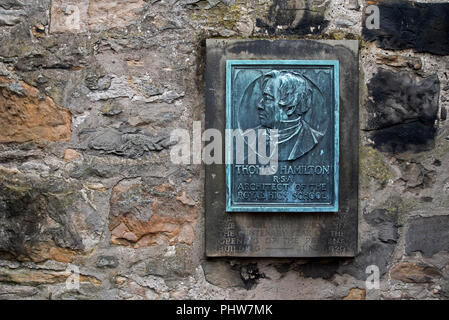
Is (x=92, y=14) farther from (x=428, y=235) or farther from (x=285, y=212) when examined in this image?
(x=428, y=235)

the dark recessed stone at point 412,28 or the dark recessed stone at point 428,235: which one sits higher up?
the dark recessed stone at point 412,28

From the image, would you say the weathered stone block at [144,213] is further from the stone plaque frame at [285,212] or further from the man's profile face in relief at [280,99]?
the man's profile face in relief at [280,99]

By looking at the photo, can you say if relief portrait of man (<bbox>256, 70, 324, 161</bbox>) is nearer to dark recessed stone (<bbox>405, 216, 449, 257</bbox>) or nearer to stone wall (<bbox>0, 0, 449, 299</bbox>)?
stone wall (<bbox>0, 0, 449, 299</bbox>)

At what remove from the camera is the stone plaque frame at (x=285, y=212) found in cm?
246

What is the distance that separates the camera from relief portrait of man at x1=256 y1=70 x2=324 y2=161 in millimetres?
2428

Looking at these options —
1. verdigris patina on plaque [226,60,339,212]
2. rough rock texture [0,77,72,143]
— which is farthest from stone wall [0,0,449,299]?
verdigris patina on plaque [226,60,339,212]

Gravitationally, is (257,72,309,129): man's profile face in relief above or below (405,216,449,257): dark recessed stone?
above

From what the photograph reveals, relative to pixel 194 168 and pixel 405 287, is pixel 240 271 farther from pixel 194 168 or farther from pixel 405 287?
pixel 405 287

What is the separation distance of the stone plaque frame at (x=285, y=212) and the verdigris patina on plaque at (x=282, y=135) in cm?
5

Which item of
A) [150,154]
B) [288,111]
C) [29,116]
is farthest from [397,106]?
[29,116]

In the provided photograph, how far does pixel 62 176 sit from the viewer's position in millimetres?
2510

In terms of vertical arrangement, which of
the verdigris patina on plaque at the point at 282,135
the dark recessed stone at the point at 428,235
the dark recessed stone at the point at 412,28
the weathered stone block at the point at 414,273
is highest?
the dark recessed stone at the point at 412,28

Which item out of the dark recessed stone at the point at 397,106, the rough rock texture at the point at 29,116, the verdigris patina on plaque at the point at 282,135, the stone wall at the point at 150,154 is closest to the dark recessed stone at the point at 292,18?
the stone wall at the point at 150,154

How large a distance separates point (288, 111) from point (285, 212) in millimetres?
518
